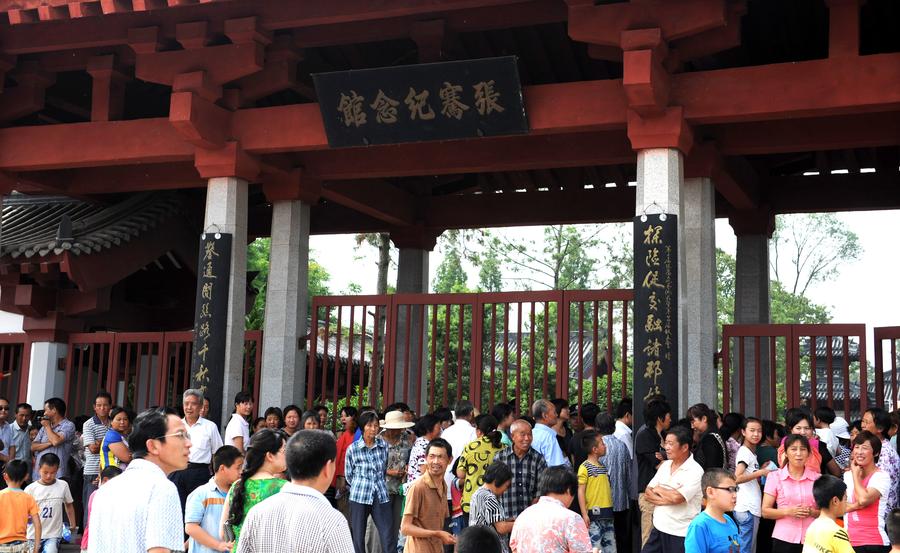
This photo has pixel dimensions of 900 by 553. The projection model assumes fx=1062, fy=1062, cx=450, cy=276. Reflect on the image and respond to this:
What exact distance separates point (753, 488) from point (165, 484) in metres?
4.40

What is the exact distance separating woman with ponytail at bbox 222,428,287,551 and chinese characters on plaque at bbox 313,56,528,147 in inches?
196

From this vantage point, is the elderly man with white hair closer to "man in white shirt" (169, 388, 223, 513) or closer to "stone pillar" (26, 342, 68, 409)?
"man in white shirt" (169, 388, 223, 513)

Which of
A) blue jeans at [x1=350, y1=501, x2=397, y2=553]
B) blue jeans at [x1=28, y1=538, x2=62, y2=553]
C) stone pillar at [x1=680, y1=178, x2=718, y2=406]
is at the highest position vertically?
stone pillar at [x1=680, y1=178, x2=718, y2=406]

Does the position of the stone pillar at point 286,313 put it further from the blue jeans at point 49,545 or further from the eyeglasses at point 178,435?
the eyeglasses at point 178,435

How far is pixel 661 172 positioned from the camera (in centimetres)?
865

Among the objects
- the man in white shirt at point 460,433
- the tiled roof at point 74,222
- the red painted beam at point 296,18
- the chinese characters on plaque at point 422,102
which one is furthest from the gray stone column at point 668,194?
the tiled roof at point 74,222

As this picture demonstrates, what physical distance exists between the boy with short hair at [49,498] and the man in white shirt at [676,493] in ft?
15.1

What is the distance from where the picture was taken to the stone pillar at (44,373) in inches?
485

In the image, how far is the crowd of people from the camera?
3.85 metres

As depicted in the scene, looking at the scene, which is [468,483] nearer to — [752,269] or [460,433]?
[460,433]

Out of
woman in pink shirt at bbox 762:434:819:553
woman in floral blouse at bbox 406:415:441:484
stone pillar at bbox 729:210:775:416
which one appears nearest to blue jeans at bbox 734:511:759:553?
woman in pink shirt at bbox 762:434:819:553

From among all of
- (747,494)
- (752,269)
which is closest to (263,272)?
(752,269)

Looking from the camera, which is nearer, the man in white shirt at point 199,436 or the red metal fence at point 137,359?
the man in white shirt at point 199,436

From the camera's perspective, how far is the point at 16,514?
23.6 ft
